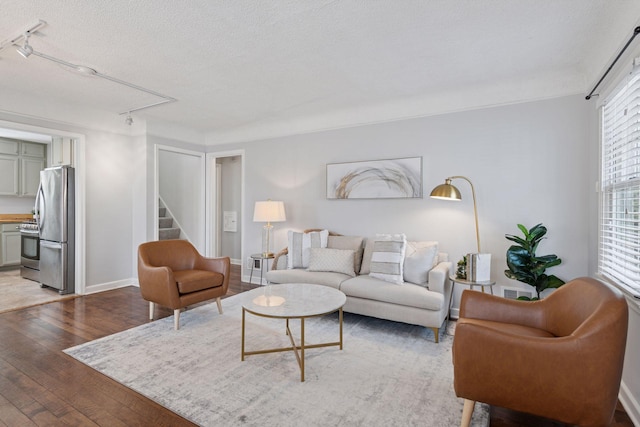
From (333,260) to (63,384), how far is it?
8.28ft

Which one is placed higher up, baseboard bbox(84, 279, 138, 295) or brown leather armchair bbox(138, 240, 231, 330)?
brown leather armchair bbox(138, 240, 231, 330)

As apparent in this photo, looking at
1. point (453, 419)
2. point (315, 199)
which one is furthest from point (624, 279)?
point (315, 199)

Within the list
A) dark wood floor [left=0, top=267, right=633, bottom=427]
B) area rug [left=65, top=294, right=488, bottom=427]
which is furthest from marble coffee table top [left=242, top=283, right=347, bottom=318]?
dark wood floor [left=0, top=267, right=633, bottom=427]

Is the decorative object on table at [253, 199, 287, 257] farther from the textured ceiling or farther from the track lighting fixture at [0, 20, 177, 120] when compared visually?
the track lighting fixture at [0, 20, 177, 120]

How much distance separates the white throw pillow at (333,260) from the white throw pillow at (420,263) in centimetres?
64

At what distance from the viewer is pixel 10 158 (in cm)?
598

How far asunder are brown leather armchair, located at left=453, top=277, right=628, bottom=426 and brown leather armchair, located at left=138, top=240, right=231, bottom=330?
8.52 ft

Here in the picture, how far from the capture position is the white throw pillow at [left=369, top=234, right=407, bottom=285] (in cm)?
330

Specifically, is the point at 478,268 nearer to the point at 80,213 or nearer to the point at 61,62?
the point at 61,62

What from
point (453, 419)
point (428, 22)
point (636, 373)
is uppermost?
point (428, 22)

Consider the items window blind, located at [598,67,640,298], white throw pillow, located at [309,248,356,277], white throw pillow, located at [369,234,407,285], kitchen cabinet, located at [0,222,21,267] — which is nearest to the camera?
window blind, located at [598,67,640,298]

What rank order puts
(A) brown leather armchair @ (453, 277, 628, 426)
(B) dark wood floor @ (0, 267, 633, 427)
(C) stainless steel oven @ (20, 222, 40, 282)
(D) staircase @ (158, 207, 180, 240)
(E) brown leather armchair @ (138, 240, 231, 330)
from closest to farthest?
(A) brown leather armchair @ (453, 277, 628, 426)
(B) dark wood floor @ (0, 267, 633, 427)
(E) brown leather armchair @ (138, 240, 231, 330)
(C) stainless steel oven @ (20, 222, 40, 282)
(D) staircase @ (158, 207, 180, 240)

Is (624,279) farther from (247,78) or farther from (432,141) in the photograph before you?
(247,78)

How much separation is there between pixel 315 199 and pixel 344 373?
2.59 metres
